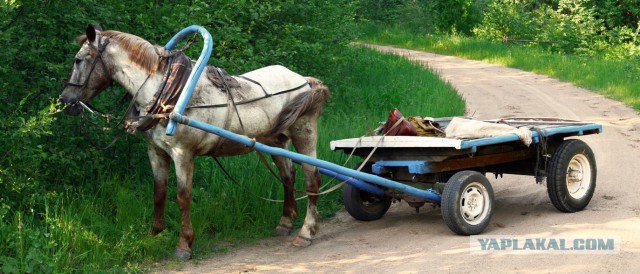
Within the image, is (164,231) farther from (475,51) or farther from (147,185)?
(475,51)

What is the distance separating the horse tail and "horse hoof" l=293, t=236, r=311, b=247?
92 centimetres

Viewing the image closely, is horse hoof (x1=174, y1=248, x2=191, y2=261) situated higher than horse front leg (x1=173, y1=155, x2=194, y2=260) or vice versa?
horse front leg (x1=173, y1=155, x2=194, y2=260)

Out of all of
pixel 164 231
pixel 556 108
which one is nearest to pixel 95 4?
pixel 164 231

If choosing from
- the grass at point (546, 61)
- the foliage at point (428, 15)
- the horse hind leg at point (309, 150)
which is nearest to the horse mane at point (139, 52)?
the horse hind leg at point (309, 150)

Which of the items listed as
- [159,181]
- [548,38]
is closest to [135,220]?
[159,181]

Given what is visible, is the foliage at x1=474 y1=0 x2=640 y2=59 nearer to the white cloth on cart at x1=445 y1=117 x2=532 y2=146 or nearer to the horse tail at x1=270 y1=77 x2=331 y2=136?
the white cloth on cart at x1=445 y1=117 x2=532 y2=146

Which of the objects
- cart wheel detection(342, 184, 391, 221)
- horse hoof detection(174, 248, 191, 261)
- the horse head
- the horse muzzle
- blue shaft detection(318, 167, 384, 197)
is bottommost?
horse hoof detection(174, 248, 191, 261)

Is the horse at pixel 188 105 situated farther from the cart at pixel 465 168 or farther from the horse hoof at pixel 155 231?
the cart at pixel 465 168

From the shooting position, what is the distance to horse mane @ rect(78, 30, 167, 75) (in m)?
6.18

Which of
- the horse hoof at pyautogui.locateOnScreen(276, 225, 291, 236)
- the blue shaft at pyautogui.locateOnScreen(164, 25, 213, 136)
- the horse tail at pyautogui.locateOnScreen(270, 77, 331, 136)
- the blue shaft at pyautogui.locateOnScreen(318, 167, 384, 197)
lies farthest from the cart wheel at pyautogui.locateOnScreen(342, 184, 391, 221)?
the blue shaft at pyautogui.locateOnScreen(164, 25, 213, 136)

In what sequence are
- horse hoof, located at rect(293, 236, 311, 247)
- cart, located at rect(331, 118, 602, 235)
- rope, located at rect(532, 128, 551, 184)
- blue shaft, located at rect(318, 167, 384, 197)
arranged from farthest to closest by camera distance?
1. rope, located at rect(532, 128, 551, 184)
2. blue shaft, located at rect(318, 167, 384, 197)
3. horse hoof, located at rect(293, 236, 311, 247)
4. cart, located at rect(331, 118, 602, 235)

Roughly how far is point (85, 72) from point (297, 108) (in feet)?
5.94

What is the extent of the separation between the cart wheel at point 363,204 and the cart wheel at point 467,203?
3.59 feet

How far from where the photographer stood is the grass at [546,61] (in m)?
16.9
